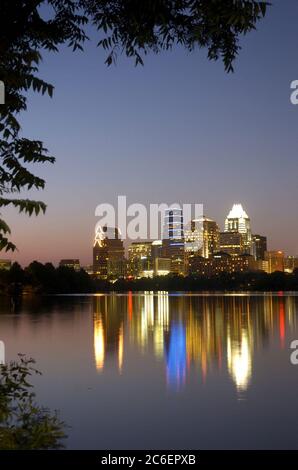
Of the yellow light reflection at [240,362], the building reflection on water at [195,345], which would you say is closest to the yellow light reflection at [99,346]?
the building reflection on water at [195,345]

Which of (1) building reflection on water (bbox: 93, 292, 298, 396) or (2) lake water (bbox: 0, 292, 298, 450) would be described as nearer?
(2) lake water (bbox: 0, 292, 298, 450)

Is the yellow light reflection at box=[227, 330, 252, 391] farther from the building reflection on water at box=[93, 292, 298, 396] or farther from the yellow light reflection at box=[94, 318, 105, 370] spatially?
the yellow light reflection at box=[94, 318, 105, 370]

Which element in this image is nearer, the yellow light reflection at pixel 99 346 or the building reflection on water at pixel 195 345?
the building reflection on water at pixel 195 345

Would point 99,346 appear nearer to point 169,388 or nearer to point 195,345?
point 195,345

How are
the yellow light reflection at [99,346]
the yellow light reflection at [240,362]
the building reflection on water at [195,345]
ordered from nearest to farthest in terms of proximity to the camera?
the yellow light reflection at [240,362] → the building reflection on water at [195,345] → the yellow light reflection at [99,346]

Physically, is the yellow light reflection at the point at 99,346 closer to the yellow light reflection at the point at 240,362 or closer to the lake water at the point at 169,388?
the lake water at the point at 169,388

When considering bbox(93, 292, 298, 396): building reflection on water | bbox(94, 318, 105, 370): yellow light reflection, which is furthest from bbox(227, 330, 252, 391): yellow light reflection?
bbox(94, 318, 105, 370): yellow light reflection

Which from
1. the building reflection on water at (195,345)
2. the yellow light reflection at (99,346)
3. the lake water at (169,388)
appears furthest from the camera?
the yellow light reflection at (99,346)

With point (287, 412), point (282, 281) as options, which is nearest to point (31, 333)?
point (287, 412)

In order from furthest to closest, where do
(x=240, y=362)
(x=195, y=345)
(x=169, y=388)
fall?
1. (x=195, y=345)
2. (x=240, y=362)
3. (x=169, y=388)

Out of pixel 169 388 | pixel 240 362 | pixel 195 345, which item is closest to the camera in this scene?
pixel 169 388

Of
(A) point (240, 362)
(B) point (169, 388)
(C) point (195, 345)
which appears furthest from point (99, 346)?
(B) point (169, 388)

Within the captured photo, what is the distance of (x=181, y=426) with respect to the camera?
13.0 meters

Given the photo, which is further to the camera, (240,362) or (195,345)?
(195,345)
